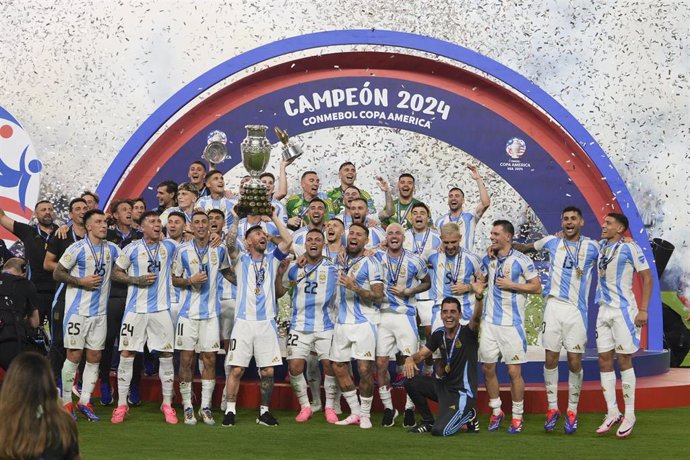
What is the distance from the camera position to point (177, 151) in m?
12.2

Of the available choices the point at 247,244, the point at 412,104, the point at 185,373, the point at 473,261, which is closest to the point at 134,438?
the point at 185,373

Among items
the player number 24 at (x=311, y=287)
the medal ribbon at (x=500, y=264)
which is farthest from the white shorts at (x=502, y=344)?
the player number 24 at (x=311, y=287)

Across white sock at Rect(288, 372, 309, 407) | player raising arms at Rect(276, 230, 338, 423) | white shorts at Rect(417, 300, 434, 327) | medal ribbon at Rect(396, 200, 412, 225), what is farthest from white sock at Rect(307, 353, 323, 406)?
medal ribbon at Rect(396, 200, 412, 225)

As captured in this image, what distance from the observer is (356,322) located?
975 cm

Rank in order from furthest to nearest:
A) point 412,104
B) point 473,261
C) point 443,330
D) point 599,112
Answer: point 599,112, point 412,104, point 473,261, point 443,330

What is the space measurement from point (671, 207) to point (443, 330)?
2182cm

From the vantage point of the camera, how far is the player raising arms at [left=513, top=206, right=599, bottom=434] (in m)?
9.30

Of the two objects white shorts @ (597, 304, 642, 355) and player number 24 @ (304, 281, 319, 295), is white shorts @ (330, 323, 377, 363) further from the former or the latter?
white shorts @ (597, 304, 642, 355)

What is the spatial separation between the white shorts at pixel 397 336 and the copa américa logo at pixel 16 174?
9964mm

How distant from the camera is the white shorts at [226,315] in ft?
34.0

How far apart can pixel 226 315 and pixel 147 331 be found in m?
0.80

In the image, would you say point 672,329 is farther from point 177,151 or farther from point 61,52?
point 61,52

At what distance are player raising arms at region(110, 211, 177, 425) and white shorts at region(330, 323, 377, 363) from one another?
1.34 m

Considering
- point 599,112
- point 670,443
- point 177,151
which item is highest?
point 599,112
